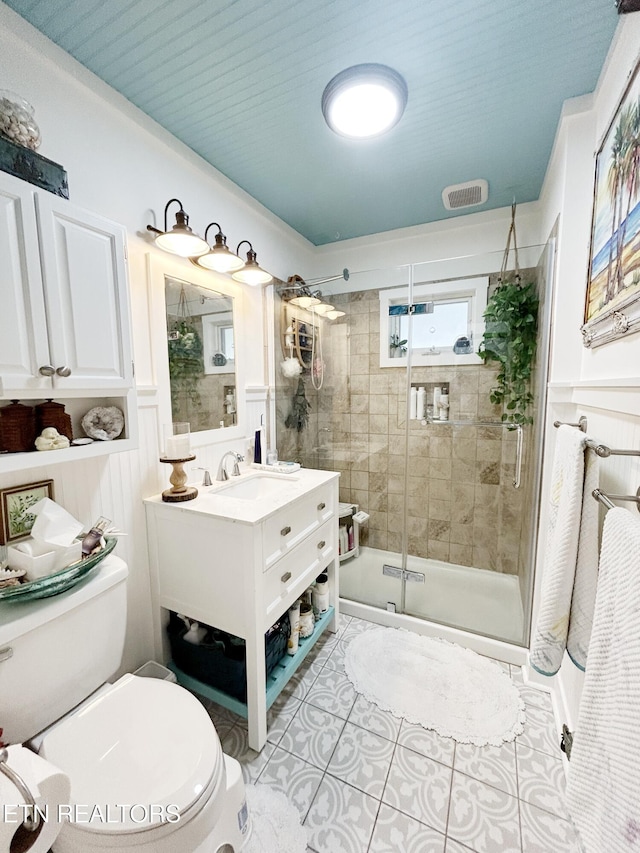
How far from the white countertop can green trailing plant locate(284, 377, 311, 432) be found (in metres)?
0.67

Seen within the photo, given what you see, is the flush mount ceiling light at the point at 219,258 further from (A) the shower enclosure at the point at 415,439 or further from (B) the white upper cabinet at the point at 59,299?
(A) the shower enclosure at the point at 415,439

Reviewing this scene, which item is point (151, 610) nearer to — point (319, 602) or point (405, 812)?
point (319, 602)

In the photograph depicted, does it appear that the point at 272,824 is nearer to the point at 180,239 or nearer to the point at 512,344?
the point at 180,239

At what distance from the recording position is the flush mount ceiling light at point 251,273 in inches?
67.7

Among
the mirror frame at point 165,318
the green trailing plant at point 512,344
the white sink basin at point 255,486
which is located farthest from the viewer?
the green trailing plant at point 512,344

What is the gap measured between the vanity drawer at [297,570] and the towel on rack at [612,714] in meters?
0.92

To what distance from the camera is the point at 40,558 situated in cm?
92

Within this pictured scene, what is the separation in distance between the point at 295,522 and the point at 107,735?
2.70ft

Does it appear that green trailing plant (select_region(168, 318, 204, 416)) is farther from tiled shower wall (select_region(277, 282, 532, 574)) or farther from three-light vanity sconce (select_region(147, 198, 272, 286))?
tiled shower wall (select_region(277, 282, 532, 574))

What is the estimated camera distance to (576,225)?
1.32m

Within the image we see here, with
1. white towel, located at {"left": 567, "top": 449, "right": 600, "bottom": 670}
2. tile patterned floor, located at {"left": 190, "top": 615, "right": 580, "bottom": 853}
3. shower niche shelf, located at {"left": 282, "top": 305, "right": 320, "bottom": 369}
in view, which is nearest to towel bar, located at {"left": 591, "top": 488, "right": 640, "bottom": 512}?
white towel, located at {"left": 567, "top": 449, "right": 600, "bottom": 670}

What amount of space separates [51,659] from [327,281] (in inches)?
93.3

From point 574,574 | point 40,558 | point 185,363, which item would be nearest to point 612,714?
point 574,574

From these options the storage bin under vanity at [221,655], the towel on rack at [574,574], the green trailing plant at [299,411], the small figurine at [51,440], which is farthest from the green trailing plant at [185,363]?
the towel on rack at [574,574]
